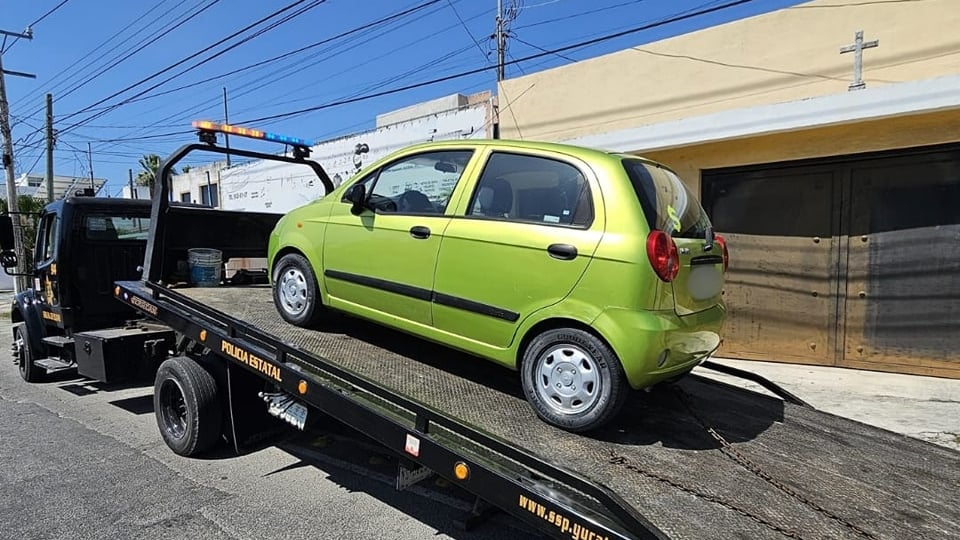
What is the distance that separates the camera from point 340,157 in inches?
604

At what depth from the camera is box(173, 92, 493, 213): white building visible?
12.3 metres

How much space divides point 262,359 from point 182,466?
1.53 metres

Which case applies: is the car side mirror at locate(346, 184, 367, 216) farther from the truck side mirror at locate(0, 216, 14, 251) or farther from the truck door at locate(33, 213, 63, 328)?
the truck side mirror at locate(0, 216, 14, 251)

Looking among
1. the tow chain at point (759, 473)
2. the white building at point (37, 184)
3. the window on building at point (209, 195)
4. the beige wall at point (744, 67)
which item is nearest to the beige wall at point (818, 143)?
the beige wall at point (744, 67)

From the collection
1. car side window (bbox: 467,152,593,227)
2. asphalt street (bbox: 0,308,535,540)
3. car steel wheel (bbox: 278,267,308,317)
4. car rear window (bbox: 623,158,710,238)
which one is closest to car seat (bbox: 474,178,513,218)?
car side window (bbox: 467,152,593,227)

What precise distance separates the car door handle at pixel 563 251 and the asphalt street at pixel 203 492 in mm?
1803

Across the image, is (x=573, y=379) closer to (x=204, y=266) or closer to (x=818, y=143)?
(x=204, y=266)

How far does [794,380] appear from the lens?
7.26m

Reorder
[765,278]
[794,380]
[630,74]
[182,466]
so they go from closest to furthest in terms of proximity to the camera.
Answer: [182,466] < [794,380] < [765,278] < [630,74]

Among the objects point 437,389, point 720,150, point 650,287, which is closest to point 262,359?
point 437,389

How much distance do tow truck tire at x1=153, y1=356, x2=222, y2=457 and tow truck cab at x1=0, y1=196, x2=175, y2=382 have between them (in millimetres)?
1282

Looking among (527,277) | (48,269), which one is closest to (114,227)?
(48,269)

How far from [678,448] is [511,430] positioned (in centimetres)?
85

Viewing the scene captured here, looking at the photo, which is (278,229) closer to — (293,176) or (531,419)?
(531,419)
